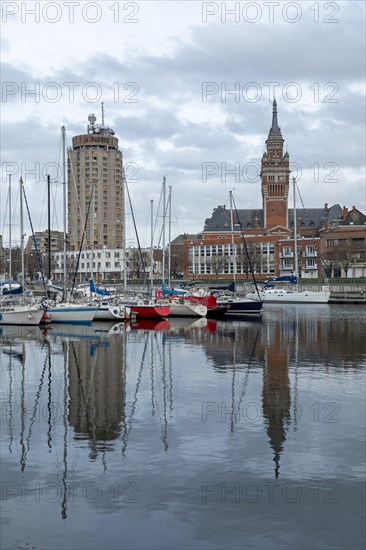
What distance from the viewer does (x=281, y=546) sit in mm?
10367

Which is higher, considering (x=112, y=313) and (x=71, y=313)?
(x=71, y=313)

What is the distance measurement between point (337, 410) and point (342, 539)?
8.24 metres

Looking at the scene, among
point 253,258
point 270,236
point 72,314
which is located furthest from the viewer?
point 270,236

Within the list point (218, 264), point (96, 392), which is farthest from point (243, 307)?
point (218, 264)

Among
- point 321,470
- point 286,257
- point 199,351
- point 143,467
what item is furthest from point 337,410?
point 286,257

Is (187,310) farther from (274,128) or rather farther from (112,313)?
(274,128)

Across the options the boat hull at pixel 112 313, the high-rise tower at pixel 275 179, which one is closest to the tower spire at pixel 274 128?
the high-rise tower at pixel 275 179

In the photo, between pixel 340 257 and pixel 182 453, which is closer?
pixel 182 453

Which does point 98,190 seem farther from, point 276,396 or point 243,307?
point 276,396

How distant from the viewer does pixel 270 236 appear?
406 feet

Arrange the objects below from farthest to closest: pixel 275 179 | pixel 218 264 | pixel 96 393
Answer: pixel 275 179 → pixel 218 264 → pixel 96 393

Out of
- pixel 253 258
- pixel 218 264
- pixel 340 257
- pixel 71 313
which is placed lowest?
pixel 71 313

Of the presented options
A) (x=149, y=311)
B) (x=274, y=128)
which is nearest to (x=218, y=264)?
(x=274, y=128)

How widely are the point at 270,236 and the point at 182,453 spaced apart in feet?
364
